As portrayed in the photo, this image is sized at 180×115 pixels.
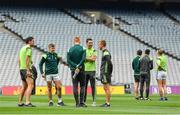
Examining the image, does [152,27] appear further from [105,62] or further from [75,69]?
[75,69]

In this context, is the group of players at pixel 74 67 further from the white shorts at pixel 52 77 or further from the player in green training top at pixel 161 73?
the player in green training top at pixel 161 73

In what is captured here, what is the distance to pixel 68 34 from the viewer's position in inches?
2060

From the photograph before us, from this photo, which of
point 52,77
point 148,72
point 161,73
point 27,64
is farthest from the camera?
point 148,72

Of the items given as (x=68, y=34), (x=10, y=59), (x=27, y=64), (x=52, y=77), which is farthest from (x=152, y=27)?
(x=27, y=64)

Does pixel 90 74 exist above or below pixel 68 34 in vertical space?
below

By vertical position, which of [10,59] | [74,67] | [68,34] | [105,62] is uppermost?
[68,34]

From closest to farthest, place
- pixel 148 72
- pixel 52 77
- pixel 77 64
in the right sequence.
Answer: pixel 77 64 → pixel 52 77 → pixel 148 72

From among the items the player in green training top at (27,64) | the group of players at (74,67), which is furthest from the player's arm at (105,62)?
the player in green training top at (27,64)

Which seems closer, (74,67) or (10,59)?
(74,67)

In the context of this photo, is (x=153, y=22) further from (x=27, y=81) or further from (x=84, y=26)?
(x=27, y=81)

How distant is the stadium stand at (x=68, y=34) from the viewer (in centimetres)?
4700

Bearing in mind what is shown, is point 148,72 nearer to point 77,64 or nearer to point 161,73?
point 161,73

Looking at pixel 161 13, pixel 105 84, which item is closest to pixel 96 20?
pixel 161 13

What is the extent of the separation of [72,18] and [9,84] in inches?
570
